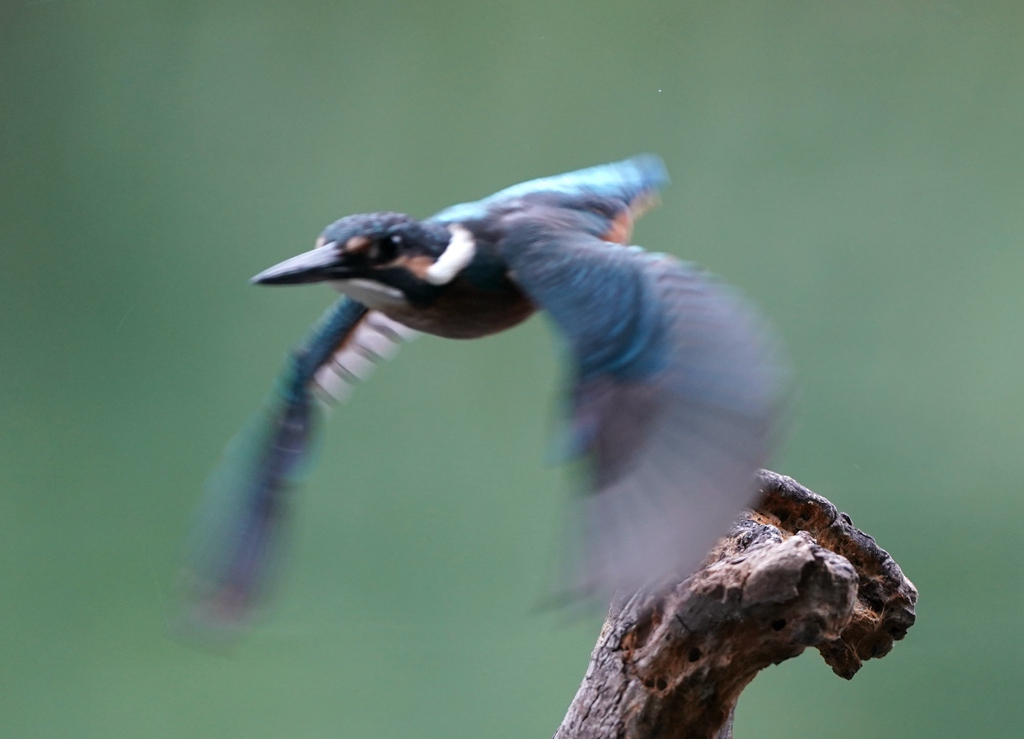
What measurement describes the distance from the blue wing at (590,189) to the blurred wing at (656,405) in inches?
5.1

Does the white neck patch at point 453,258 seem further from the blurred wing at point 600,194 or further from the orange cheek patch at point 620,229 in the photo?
the orange cheek patch at point 620,229

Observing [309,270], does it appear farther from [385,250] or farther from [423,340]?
[423,340]

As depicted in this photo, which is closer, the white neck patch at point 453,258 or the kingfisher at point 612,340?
the kingfisher at point 612,340

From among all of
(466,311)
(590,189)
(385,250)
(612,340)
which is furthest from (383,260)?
(590,189)

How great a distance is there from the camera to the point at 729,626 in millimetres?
886

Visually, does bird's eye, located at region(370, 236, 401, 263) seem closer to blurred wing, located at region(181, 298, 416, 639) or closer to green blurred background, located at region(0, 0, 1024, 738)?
blurred wing, located at region(181, 298, 416, 639)

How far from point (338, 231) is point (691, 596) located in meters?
0.49

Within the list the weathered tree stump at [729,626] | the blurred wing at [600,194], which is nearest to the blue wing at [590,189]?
the blurred wing at [600,194]

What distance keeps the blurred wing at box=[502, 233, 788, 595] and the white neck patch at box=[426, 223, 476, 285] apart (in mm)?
63

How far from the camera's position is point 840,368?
1722mm

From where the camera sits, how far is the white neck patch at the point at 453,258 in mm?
889

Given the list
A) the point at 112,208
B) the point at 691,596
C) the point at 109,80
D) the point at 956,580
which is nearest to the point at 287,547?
the point at 691,596

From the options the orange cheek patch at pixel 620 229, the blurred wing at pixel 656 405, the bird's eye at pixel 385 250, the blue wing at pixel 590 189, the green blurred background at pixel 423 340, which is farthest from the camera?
the green blurred background at pixel 423 340

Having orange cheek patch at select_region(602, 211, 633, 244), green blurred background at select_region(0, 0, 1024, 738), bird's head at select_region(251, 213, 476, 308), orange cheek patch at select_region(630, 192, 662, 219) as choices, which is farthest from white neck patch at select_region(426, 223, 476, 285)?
green blurred background at select_region(0, 0, 1024, 738)
